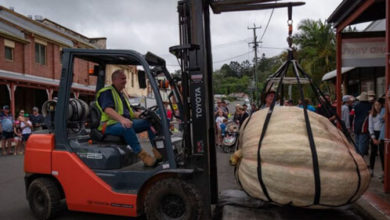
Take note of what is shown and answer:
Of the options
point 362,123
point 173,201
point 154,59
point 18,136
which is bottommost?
point 173,201

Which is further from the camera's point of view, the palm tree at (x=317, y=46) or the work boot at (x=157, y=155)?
the palm tree at (x=317, y=46)

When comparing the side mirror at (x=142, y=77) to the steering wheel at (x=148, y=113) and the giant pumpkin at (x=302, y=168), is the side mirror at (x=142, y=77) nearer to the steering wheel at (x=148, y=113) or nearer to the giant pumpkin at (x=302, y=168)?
the steering wheel at (x=148, y=113)

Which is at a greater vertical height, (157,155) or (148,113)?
(148,113)

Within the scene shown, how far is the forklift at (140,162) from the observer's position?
167 inches

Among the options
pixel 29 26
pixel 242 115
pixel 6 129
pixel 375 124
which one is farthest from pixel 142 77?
pixel 29 26

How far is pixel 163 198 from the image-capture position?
13.9 ft

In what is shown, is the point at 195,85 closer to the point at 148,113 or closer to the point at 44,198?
the point at 148,113

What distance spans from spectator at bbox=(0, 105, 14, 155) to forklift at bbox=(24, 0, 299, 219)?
962 centimetres

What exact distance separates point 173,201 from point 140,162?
1065 millimetres

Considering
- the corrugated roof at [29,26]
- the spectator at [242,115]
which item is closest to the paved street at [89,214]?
the spectator at [242,115]

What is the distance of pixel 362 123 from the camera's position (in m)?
7.92

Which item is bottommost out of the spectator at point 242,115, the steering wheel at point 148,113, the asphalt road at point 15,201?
the asphalt road at point 15,201

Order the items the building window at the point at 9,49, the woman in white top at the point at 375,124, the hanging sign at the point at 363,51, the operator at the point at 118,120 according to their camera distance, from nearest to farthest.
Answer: the operator at the point at 118,120, the woman in white top at the point at 375,124, the hanging sign at the point at 363,51, the building window at the point at 9,49

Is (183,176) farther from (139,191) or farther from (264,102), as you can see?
(264,102)
